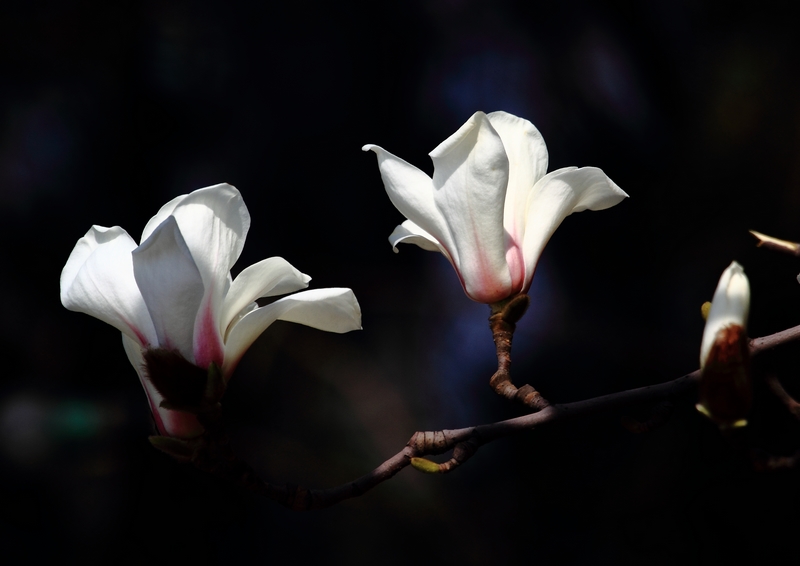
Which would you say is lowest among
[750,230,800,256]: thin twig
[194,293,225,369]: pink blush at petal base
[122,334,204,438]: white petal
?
[122,334,204,438]: white petal

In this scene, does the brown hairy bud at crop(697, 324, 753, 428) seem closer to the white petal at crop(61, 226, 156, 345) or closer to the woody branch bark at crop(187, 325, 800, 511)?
the woody branch bark at crop(187, 325, 800, 511)

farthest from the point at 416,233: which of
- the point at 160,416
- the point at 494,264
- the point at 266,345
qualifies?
the point at 266,345

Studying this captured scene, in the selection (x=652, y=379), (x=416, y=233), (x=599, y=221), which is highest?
(x=416, y=233)

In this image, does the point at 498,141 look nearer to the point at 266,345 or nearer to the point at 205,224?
the point at 205,224

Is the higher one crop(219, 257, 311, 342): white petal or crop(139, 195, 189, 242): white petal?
crop(139, 195, 189, 242): white petal

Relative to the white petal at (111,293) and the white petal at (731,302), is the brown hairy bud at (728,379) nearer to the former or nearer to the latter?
the white petal at (731,302)

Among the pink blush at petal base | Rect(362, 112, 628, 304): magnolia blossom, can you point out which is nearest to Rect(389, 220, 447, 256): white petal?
Rect(362, 112, 628, 304): magnolia blossom

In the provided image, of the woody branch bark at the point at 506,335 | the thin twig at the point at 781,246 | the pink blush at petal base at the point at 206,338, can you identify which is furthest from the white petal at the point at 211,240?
the thin twig at the point at 781,246
